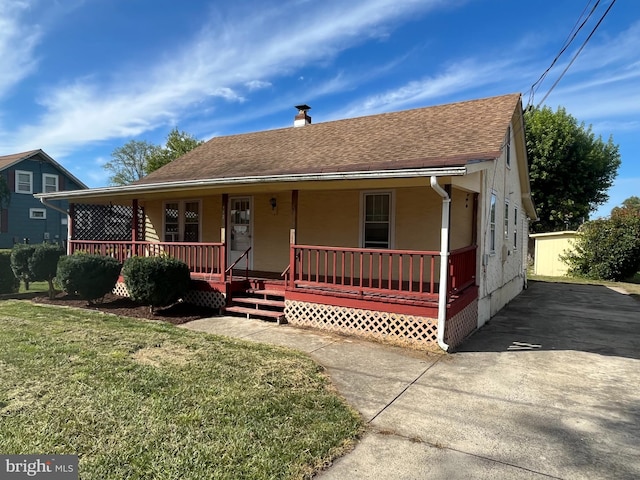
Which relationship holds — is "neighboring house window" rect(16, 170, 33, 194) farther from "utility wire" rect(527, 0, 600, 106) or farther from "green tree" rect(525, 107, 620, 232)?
Answer: "green tree" rect(525, 107, 620, 232)

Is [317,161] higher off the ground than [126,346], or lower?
higher

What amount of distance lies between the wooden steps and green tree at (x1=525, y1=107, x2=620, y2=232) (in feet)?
73.0

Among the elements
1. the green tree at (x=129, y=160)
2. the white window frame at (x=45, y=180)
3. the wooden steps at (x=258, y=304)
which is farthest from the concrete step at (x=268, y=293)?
the green tree at (x=129, y=160)

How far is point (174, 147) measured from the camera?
3186cm

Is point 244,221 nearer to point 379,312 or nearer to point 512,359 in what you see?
point 379,312

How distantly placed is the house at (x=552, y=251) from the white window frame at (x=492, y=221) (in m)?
14.5

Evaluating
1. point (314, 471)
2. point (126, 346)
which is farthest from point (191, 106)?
point (314, 471)

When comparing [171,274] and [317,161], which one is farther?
[317,161]

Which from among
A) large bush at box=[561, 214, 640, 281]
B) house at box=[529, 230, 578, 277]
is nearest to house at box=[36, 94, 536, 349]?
large bush at box=[561, 214, 640, 281]

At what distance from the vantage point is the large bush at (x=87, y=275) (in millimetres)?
8727

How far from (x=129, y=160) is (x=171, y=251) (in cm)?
4062

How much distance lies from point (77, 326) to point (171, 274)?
193 cm

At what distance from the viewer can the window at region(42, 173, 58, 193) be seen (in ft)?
92.4

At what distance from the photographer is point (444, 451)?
3230mm
